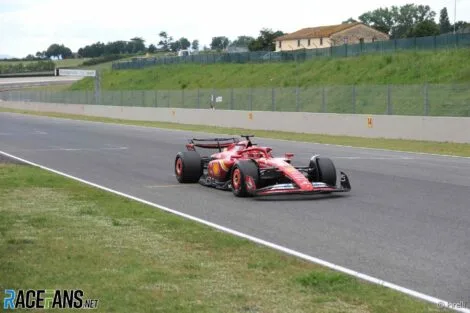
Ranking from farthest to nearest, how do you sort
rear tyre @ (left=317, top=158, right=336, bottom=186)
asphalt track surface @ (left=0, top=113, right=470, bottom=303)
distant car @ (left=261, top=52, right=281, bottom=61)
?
distant car @ (left=261, top=52, right=281, bottom=61) → rear tyre @ (left=317, top=158, right=336, bottom=186) → asphalt track surface @ (left=0, top=113, right=470, bottom=303)

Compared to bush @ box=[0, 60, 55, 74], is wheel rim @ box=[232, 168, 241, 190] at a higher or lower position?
lower

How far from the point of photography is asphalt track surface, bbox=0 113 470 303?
8.00 meters

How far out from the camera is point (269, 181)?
13227mm

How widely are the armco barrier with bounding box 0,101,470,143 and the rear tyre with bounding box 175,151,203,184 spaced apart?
13367mm

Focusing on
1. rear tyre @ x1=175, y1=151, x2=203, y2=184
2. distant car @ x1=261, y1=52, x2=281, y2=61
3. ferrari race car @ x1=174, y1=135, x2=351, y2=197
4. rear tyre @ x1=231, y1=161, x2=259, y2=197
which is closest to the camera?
ferrari race car @ x1=174, y1=135, x2=351, y2=197

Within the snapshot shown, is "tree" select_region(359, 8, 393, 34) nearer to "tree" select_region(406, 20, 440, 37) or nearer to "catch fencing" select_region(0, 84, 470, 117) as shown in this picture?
"tree" select_region(406, 20, 440, 37)

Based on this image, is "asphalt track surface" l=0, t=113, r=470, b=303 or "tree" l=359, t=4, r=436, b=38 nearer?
"asphalt track surface" l=0, t=113, r=470, b=303

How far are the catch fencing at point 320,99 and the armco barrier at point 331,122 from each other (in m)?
1.08

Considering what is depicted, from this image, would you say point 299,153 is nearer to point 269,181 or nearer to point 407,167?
point 407,167

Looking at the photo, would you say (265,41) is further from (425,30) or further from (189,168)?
(189,168)

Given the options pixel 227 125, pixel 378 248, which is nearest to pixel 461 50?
pixel 227 125

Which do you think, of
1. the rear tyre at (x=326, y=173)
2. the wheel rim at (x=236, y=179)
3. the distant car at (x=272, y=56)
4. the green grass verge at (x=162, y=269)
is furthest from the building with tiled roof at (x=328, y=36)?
the green grass verge at (x=162, y=269)

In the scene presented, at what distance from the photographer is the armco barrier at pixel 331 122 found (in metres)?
26.9

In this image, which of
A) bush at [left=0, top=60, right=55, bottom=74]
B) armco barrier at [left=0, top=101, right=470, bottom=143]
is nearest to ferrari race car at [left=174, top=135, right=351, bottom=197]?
armco barrier at [left=0, top=101, right=470, bottom=143]
